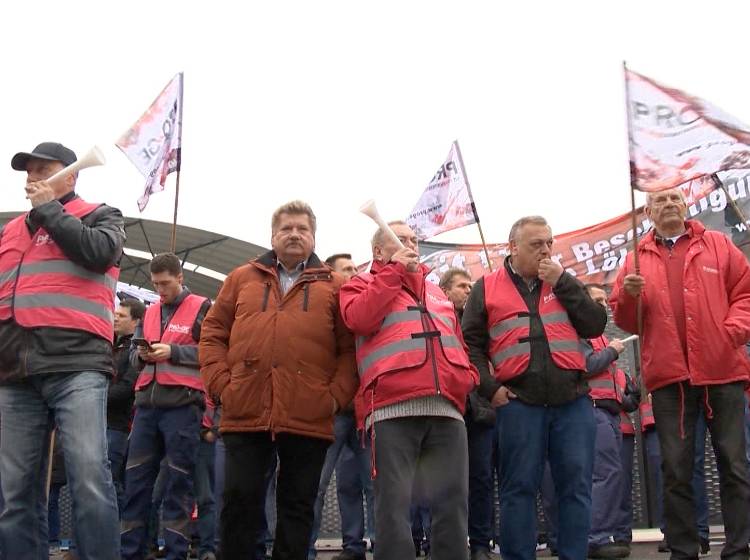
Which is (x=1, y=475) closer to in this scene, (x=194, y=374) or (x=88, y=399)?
(x=88, y=399)

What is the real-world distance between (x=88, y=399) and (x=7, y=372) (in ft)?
1.33

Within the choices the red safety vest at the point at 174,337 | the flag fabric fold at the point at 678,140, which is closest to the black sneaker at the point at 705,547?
the flag fabric fold at the point at 678,140

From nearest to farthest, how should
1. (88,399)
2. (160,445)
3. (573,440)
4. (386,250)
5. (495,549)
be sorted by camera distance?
(88,399) < (386,250) < (573,440) < (160,445) < (495,549)

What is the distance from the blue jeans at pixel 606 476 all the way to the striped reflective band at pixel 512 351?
2.26 metres

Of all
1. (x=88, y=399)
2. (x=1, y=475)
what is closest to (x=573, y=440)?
(x=88, y=399)

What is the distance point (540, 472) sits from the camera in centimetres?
489

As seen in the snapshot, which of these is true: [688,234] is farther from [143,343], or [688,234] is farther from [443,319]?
[143,343]

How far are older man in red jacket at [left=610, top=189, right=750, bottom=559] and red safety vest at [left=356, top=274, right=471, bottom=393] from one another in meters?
1.29

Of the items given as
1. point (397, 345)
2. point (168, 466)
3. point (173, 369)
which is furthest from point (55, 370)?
point (168, 466)

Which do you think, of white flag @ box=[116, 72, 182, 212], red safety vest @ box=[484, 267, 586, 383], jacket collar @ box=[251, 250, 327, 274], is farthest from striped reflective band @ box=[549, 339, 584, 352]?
white flag @ box=[116, 72, 182, 212]

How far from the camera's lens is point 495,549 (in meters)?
7.94

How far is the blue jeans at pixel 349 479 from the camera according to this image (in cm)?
689

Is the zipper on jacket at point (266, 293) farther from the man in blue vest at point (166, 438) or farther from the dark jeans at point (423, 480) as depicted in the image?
the man in blue vest at point (166, 438)

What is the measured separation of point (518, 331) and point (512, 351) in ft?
0.37
